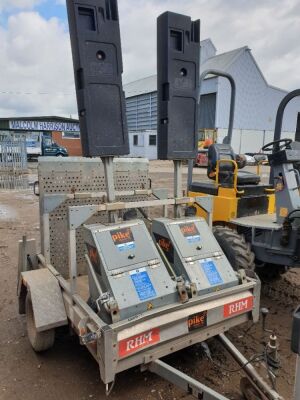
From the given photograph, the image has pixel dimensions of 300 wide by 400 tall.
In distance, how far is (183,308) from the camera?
2398 mm

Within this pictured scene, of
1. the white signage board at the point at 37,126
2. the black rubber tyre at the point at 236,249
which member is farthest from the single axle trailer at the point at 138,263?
the white signage board at the point at 37,126

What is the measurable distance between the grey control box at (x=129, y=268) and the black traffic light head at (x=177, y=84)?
85 cm

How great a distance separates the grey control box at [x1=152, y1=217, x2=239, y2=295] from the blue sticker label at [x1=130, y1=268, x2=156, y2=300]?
0.32 m

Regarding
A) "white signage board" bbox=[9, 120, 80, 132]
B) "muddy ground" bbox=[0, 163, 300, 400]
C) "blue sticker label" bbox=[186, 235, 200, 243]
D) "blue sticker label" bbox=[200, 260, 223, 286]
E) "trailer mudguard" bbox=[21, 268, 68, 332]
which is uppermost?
"white signage board" bbox=[9, 120, 80, 132]

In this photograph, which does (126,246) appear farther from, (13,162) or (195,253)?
(13,162)

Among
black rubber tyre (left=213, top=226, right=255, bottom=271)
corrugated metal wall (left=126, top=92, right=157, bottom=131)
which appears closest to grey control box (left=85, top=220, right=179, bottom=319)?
black rubber tyre (left=213, top=226, right=255, bottom=271)

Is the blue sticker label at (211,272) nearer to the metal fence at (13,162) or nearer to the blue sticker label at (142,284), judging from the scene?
the blue sticker label at (142,284)

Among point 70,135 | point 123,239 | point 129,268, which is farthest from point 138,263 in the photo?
point 70,135

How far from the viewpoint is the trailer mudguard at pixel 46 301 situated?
8.80 feet

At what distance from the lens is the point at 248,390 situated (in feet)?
7.79

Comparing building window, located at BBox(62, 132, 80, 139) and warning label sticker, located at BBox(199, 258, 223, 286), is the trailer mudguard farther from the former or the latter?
building window, located at BBox(62, 132, 80, 139)

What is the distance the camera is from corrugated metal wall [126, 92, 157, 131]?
31.6m

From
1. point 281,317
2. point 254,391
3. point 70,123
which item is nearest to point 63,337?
point 254,391

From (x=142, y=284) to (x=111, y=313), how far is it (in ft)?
1.01
